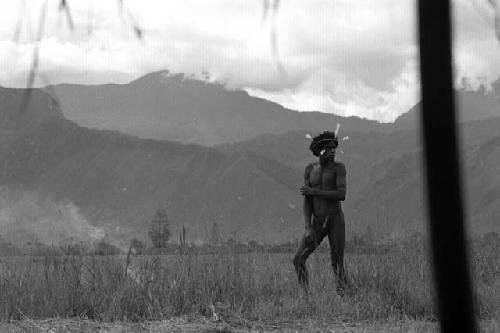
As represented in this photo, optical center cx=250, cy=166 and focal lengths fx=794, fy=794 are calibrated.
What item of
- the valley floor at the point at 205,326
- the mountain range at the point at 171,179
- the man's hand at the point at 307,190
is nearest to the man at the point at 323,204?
the man's hand at the point at 307,190

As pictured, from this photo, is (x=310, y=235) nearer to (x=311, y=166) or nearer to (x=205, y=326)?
(x=311, y=166)

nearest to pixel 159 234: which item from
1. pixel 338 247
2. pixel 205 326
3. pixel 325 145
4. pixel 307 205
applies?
pixel 307 205

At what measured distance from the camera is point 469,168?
14688 centimetres


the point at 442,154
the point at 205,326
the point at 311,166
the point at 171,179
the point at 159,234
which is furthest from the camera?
the point at 171,179

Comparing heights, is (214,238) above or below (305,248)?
above

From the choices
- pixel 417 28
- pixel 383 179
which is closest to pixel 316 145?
pixel 417 28

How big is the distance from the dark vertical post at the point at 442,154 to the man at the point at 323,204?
4748 mm

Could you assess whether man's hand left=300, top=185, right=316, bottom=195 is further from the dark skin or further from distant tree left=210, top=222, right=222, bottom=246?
distant tree left=210, top=222, right=222, bottom=246

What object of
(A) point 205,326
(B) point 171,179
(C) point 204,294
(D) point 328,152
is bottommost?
(A) point 205,326

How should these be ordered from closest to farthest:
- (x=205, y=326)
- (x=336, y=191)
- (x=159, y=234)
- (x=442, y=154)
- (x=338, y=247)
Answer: (x=442, y=154) < (x=205, y=326) < (x=338, y=247) < (x=336, y=191) < (x=159, y=234)

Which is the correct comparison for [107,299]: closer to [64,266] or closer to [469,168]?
[64,266]

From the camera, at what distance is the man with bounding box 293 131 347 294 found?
7836mm

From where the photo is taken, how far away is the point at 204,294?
283 inches

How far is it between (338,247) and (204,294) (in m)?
1.47
